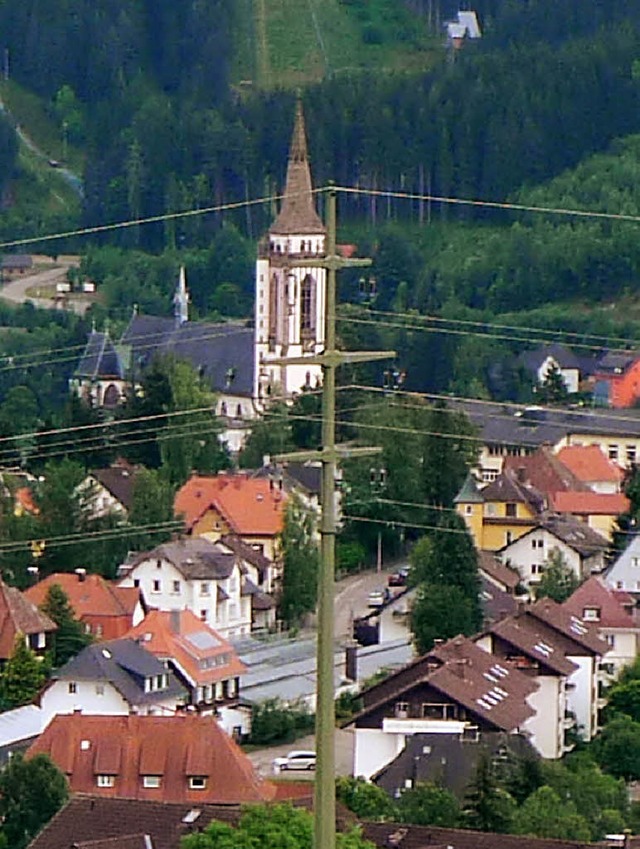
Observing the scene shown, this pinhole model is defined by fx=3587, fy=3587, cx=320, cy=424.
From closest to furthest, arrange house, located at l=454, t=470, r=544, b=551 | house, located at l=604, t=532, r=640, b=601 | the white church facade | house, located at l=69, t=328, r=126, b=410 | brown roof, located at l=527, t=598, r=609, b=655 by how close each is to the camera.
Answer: brown roof, located at l=527, t=598, r=609, b=655
house, located at l=604, t=532, r=640, b=601
house, located at l=454, t=470, r=544, b=551
house, located at l=69, t=328, r=126, b=410
the white church facade

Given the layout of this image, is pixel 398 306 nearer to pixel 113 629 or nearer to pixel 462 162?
pixel 462 162

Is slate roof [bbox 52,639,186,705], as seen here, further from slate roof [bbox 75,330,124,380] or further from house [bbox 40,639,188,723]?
slate roof [bbox 75,330,124,380]

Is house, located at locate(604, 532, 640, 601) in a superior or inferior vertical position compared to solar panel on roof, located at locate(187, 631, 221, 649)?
inferior

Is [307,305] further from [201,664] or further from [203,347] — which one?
[201,664]

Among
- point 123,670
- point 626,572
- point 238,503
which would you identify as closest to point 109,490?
point 238,503

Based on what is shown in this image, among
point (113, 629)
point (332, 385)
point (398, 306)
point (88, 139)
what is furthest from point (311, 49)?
point (332, 385)

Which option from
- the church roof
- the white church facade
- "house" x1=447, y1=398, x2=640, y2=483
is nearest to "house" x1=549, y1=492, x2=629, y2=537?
"house" x1=447, y1=398, x2=640, y2=483
